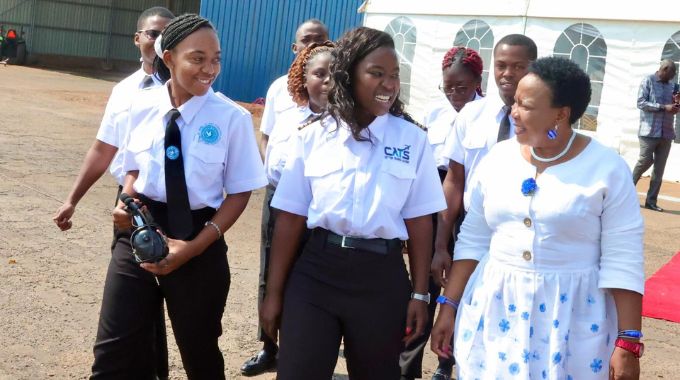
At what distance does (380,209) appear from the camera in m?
3.22

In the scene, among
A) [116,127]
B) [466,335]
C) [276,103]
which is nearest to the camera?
[466,335]

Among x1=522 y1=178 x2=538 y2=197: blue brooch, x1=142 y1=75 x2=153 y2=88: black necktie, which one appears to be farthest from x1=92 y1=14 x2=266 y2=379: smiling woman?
x1=522 y1=178 x2=538 y2=197: blue brooch

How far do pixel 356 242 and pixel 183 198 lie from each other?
0.76 meters

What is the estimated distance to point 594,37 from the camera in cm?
1450

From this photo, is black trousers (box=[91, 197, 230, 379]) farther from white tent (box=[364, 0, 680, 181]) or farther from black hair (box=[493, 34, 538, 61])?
white tent (box=[364, 0, 680, 181])

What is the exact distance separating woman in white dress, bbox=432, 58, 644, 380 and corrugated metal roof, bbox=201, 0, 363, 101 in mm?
18669

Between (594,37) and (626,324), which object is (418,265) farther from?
(594,37)

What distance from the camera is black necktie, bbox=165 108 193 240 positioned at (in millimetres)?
3486

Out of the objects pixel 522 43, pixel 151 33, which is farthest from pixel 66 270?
pixel 522 43

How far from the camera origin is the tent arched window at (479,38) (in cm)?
1564

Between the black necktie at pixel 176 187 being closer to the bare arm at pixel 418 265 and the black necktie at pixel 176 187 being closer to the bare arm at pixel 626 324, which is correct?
the bare arm at pixel 418 265

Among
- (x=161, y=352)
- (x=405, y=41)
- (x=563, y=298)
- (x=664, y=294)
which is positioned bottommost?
(x=161, y=352)

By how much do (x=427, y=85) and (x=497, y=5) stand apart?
87.2 inches

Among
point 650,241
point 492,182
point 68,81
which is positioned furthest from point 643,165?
point 68,81
